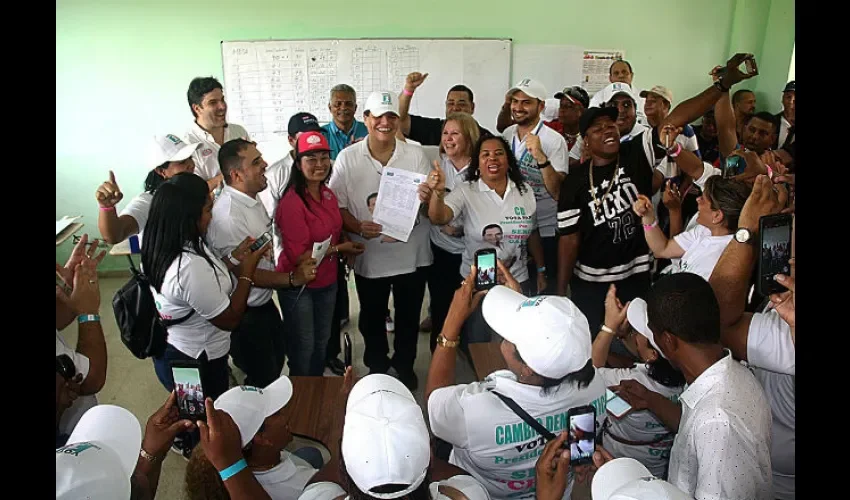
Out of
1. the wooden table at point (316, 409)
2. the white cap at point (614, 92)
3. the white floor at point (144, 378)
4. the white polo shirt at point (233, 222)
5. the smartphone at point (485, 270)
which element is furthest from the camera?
the white cap at point (614, 92)

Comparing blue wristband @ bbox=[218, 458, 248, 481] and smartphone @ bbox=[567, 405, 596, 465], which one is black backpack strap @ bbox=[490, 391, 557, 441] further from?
blue wristband @ bbox=[218, 458, 248, 481]

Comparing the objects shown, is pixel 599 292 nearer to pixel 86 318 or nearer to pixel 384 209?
pixel 384 209

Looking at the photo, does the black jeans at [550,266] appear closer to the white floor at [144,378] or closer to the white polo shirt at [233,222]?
the white floor at [144,378]

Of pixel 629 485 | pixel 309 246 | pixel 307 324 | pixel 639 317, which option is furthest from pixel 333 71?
pixel 629 485

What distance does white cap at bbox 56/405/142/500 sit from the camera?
955 millimetres

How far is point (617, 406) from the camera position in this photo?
5.78ft

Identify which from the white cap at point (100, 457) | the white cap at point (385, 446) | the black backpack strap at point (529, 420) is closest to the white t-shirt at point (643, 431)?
the black backpack strap at point (529, 420)

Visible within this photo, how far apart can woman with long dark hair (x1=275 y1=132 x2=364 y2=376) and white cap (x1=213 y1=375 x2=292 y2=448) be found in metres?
1.06

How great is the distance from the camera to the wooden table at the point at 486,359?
89.9 inches

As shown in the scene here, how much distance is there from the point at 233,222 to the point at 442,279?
1.38 meters

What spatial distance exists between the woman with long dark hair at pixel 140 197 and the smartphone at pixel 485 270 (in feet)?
5.03

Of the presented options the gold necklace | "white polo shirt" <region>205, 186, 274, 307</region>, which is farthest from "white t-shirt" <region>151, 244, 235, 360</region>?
the gold necklace
